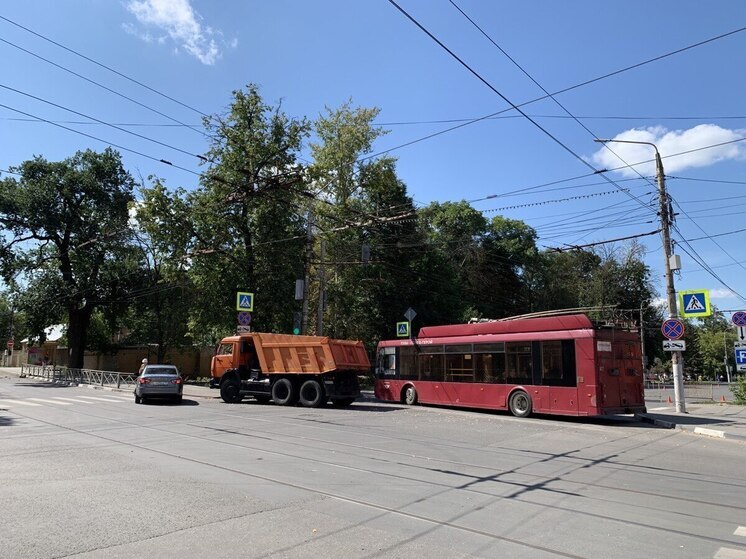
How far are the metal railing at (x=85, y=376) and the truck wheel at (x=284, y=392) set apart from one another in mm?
13733

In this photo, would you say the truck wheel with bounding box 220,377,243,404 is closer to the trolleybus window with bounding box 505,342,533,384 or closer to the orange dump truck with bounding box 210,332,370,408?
the orange dump truck with bounding box 210,332,370,408

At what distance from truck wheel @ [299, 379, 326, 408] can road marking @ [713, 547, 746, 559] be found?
16876 mm

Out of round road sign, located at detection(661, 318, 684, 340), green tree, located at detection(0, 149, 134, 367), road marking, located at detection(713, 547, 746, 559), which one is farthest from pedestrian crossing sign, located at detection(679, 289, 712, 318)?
green tree, located at detection(0, 149, 134, 367)

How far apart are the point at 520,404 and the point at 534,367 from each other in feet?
4.77

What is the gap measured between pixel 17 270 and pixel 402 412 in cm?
3747

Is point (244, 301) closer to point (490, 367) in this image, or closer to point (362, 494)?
point (490, 367)

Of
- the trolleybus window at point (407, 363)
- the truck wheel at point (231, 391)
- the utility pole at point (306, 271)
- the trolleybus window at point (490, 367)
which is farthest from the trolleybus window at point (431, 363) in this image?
the truck wheel at point (231, 391)

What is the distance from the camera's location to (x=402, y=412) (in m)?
19.9

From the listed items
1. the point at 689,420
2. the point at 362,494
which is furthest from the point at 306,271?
the point at 362,494

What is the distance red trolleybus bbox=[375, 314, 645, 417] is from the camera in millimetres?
16594

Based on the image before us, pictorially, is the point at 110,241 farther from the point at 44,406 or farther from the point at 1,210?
the point at 44,406

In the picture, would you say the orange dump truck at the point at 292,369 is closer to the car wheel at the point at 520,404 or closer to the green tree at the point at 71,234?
the car wheel at the point at 520,404

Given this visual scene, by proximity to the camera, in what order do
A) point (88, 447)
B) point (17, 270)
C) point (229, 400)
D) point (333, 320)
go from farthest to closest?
point (17, 270), point (333, 320), point (229, 400), point (88, 447)

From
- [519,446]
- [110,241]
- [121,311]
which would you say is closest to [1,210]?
[110,241]
